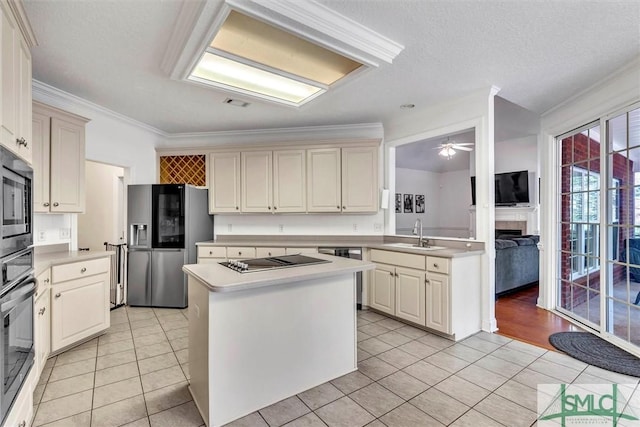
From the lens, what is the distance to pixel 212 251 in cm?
410

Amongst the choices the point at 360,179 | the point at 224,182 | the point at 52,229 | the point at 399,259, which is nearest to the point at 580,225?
the point at 399,259

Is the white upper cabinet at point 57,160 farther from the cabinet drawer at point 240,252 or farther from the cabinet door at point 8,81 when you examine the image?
the cabinet drawer at point 240,252

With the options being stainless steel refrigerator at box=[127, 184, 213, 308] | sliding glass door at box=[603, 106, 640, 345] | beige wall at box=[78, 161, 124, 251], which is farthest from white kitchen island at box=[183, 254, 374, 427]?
beige wall at box=[78, 161, 124, 251]

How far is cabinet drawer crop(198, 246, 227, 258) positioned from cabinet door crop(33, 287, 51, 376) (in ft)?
5.70

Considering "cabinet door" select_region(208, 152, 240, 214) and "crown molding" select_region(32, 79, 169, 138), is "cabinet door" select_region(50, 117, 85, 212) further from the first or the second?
"cabinet door" select_region(208, 152, 240, 214)

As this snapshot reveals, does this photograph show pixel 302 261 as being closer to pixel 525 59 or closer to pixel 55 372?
pixel 55 372

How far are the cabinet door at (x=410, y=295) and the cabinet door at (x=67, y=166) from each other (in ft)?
10.9

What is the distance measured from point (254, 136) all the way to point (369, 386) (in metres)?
3.61

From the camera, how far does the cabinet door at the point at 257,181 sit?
430 cm

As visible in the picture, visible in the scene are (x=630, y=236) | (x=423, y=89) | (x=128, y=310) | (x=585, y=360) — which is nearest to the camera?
(x=585, y=360)

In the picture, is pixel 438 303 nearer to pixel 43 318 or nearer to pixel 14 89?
pixel 43 318

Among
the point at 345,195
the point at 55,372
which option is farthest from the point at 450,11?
the point at 55,372

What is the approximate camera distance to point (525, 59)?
8.39 feet

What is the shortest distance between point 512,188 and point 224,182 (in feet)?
17.8
